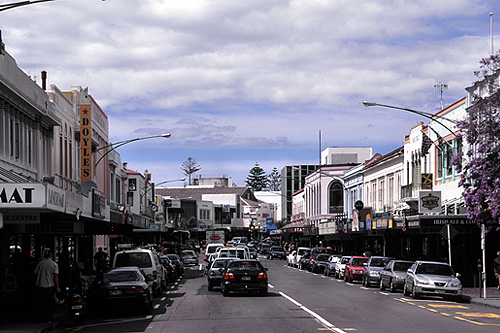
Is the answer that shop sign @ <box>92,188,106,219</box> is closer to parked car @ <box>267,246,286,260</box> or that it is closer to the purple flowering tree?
the purple flowering tree

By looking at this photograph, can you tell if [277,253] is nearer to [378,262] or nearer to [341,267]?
[341,267]

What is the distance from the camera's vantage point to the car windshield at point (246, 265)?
1150 inches

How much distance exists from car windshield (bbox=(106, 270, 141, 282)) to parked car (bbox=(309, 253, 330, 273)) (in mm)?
30026

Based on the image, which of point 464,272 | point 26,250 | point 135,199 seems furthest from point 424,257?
point 135,199

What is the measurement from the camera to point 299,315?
21.4 m

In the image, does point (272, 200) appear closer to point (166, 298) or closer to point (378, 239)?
point (378, 239)

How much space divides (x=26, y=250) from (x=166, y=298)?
965 cm

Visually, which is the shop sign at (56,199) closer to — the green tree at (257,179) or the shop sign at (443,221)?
the shop sign at (443,221)

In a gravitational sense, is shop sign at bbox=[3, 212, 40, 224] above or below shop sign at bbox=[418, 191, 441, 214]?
below

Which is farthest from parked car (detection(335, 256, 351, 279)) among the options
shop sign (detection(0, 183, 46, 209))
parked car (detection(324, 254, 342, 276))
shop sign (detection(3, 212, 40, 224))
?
shop sign (detection(0, 183, 46, 209))

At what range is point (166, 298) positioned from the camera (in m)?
29.4

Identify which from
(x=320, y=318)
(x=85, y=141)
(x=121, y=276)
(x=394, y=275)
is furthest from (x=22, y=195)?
(x=85, y=141)

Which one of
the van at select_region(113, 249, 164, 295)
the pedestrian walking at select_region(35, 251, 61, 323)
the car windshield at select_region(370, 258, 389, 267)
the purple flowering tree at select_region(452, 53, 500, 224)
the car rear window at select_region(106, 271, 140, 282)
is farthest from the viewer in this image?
the car windshield at select_region(370, 258, 389, 267)

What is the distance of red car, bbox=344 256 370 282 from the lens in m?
40.5
